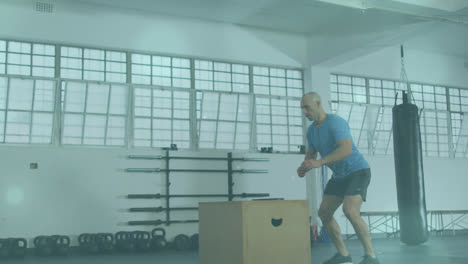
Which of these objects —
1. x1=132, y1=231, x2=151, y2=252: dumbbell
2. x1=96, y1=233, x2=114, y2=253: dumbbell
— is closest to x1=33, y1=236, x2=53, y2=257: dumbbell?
x1=96, y1=233, x2=114, y2=253: dumbbell

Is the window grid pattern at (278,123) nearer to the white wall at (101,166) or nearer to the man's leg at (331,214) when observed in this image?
the white wall at (101,166)

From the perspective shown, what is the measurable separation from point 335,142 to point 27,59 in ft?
20.0

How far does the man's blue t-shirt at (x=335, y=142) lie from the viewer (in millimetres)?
3822

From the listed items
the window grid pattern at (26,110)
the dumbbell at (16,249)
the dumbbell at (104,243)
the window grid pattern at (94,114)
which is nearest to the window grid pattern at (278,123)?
the window grid pattern at (94,114)

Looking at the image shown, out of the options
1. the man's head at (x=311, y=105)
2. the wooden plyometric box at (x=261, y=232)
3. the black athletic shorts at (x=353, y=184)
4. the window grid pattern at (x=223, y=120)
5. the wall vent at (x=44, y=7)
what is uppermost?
the wall vent at (x=44, y=7)

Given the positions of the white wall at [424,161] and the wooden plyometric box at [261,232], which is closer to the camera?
the wooden plyometric box at [261,232]

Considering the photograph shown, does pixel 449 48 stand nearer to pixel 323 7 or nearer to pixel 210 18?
pixel 323 7

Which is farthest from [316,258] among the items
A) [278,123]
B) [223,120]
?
[278,123]

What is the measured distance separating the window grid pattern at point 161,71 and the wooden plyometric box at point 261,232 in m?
6.22

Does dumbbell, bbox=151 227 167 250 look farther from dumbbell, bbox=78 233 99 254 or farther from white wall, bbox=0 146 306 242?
dumbbell, bbox=78 233 99 254

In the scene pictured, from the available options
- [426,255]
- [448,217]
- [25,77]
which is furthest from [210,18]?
[448,217]

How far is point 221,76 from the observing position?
9672 mm

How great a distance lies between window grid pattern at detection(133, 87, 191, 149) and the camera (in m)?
8.77

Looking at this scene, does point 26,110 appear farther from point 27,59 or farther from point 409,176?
point 409,176
